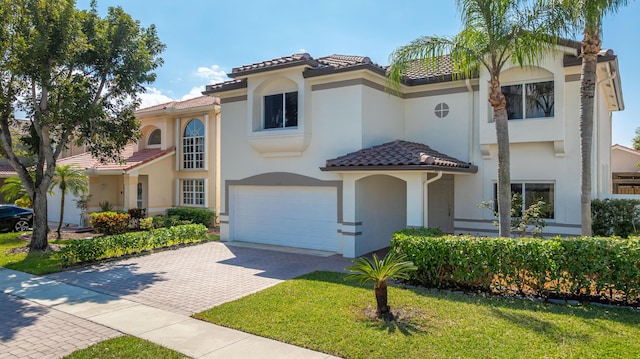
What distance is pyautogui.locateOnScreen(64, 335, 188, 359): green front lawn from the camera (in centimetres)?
590

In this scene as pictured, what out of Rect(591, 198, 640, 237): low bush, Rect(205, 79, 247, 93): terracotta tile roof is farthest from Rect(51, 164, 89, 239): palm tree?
Rect(591, 198, 640, 237): low bush

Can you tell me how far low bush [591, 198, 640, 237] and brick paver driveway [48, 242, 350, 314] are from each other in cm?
761

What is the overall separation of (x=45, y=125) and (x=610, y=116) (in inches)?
879

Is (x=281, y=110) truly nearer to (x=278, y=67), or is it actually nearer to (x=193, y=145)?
(x=278, y=67)

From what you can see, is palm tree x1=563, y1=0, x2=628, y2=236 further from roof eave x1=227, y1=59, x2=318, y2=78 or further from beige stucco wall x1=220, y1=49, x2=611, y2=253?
roof eave x1=227, y1=59, x2=318, y2=78

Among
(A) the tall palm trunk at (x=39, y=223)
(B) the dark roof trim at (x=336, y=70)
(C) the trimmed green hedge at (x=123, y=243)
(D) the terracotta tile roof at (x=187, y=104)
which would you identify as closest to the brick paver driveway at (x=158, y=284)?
(C) the trimmed green hedge at (x=123, y=243)

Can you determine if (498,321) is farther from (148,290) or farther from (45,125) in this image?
(45,125)

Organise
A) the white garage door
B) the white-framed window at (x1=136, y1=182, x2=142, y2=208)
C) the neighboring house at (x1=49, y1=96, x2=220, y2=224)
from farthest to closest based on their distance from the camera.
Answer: the white-framed window at (x1=136, y1=182, x2=142, y2=208)
the neighboring house at (x1=49, y1=96, x2=220, y2=224)
the white garage door

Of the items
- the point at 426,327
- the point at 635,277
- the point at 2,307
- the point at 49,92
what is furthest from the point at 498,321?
the point at 49,92

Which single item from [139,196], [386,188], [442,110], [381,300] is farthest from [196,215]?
[381,300]

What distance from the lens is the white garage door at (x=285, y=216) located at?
14.3 metres

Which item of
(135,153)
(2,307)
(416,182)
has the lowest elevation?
→ (2,307)

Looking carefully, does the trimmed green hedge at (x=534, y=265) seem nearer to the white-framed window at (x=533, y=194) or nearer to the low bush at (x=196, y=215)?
the white-framed window at (x=533, y=194)

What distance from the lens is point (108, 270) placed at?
38.4 ft
